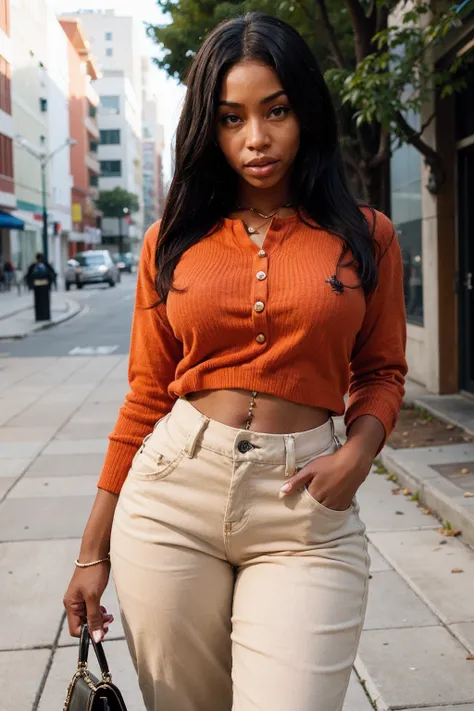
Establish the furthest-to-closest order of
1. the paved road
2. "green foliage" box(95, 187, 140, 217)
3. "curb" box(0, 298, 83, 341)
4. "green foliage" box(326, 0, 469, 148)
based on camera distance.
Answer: "green foliage" box(95, 187, 140, 217)
"curb" box(0, 298, 83, 341)
the paved road
"green foliage" box(326, 0, 469, 148)

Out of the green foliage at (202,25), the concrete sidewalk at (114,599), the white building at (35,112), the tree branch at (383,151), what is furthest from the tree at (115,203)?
the concrete sidewalk at (114,599)

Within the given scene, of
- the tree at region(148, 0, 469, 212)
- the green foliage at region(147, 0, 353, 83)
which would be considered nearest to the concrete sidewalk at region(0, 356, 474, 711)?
the tree at region(148, 0, 469, 212)

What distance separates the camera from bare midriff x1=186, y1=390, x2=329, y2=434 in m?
1.86

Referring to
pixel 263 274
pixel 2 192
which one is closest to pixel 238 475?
pixel 263 274

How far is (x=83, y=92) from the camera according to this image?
276ft

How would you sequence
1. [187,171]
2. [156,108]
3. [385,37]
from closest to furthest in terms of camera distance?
[187,171], [385,37], [156,108]

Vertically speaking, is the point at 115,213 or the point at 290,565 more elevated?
the point at 115,213

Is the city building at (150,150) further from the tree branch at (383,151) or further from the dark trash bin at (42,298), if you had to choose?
the tree branch at (383,151)

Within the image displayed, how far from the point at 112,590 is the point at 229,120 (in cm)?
305

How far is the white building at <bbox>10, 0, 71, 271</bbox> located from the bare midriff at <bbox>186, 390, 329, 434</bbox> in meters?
35.6

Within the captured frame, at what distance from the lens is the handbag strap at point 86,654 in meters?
1.90

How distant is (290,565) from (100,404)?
898 cm

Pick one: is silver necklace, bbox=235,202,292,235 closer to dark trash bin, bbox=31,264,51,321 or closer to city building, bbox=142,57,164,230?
dark trash bin, bbox=31,264,51,321

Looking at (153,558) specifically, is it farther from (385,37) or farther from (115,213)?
(115,213)
